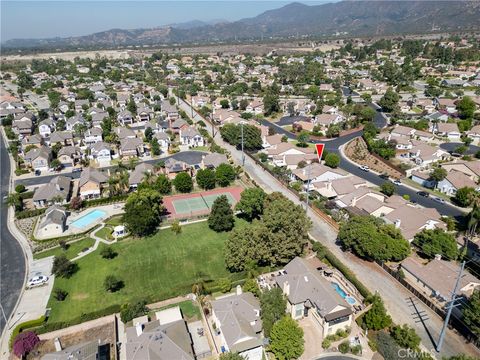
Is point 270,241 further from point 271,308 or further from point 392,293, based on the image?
point 392,293

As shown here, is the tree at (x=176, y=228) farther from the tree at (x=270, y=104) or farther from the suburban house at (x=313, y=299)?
the tree at (x=270, y=104)

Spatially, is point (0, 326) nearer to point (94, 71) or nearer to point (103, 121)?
point (103, 121)

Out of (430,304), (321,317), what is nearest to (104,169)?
(321,317)

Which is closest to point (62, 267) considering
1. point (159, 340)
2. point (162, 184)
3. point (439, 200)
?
point (159, 340)

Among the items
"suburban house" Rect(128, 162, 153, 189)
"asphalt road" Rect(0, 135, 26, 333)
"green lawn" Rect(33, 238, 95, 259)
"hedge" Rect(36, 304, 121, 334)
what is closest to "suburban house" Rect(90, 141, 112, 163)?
"suburban house" Rect(128, 162, 153, 189)

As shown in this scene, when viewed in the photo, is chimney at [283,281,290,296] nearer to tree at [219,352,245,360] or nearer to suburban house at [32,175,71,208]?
tree at [219,352,245,360]

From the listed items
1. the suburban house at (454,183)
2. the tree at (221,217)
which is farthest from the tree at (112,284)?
the suburban house at (454,183)
